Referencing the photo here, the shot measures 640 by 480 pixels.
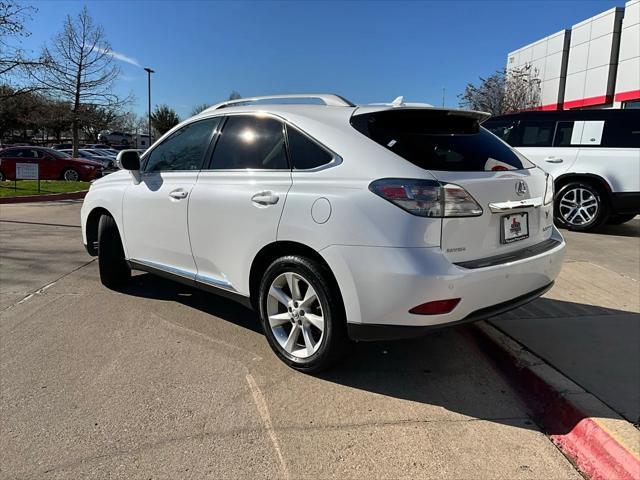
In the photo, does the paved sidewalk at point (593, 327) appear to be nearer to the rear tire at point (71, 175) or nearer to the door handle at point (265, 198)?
the door handle at point (265, 198)

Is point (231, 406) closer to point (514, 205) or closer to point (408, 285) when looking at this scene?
point (408, 285)

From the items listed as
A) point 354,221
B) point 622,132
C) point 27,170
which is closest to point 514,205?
point 354,221

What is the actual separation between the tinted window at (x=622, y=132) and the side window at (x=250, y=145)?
6.68m

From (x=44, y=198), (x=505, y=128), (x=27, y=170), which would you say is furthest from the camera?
(x=27, y=170)

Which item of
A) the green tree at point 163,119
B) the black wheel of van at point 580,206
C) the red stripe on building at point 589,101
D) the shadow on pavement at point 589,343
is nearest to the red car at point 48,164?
the black wheel of van at point 580,206

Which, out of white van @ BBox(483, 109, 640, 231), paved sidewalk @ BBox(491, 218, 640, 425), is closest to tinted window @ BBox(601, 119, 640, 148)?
white van @ BBox(483, 109, 640, 231)

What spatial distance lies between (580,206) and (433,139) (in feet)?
20.6

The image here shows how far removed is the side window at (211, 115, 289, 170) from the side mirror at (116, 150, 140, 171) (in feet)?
3.59

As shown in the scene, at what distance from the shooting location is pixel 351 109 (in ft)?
11.2

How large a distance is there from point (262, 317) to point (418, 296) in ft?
4.28

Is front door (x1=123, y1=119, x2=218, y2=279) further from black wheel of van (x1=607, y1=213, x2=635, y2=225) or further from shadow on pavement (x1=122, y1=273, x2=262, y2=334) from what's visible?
black wheel of van (x1=607, y1=213, x2=635, y2=225)

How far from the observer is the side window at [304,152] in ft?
10.7

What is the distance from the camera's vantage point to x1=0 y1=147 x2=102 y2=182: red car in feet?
65.0

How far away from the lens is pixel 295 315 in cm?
339
